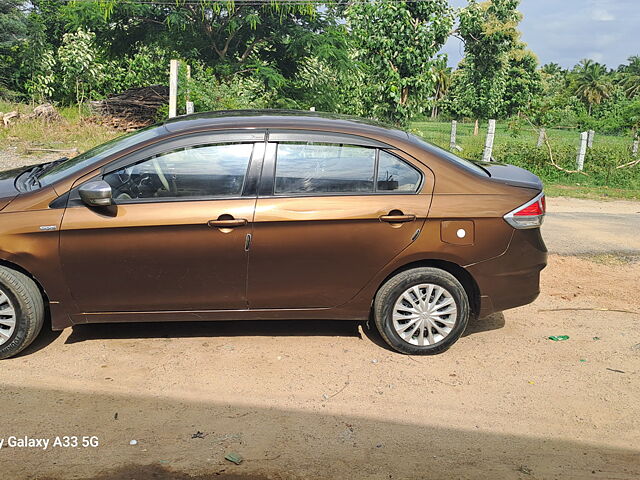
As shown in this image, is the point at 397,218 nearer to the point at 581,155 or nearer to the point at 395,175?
the point at 395,175

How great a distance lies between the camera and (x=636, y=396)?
14.0ft

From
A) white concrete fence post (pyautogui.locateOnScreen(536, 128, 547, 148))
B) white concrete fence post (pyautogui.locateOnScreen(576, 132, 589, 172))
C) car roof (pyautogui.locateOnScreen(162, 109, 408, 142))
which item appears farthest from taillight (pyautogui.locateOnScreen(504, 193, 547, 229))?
white concrete fence post (pyautogui.locateOnScreen(536, 128, 547, 148))

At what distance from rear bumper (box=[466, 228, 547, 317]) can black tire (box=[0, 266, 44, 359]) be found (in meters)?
3.10

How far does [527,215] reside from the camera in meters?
4.68

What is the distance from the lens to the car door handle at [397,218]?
448 centimetres

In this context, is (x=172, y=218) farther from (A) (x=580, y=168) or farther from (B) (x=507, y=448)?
(A) (x=580, y=168)

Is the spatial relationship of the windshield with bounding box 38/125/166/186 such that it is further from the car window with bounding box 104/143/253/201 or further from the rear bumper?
the rear bumper

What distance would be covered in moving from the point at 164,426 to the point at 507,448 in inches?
78.4

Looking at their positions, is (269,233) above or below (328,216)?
below

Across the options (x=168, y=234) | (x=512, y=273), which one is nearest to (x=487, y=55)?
(x=512, y=273)

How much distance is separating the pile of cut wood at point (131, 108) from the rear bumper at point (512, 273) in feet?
58.7

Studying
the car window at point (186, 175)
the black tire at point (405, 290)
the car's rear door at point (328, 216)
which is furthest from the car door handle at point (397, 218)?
the car window at point (186, 175)

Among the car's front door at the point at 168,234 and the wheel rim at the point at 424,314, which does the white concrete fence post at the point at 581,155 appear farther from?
the car's front door at the point at 168,234

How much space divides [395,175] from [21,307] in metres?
2.79
